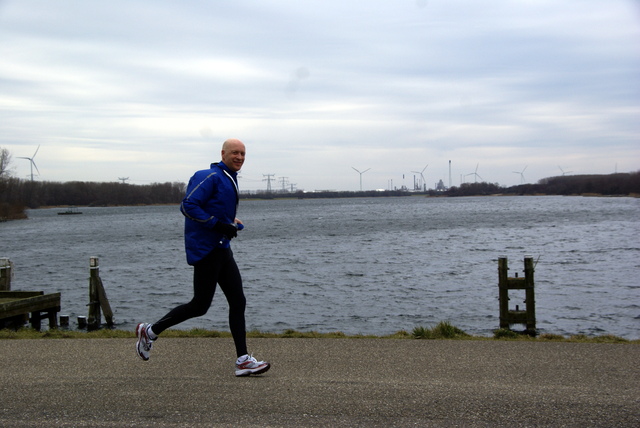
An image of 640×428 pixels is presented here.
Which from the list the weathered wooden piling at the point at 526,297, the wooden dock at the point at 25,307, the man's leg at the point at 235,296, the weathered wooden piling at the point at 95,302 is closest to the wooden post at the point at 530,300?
the weathered wooden piling at the point at 526,297

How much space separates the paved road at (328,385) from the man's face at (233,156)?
180cm

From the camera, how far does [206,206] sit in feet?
18.5

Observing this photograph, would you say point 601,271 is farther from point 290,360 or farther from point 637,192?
point 637,192

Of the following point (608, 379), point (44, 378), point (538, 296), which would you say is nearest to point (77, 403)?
point (44, 378)

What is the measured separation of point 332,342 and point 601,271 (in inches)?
878

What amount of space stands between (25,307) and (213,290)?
25.5ft

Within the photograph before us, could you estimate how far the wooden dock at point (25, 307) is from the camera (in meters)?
11.6

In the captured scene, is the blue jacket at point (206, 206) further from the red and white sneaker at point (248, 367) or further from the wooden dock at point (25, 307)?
the wooden dock at point (25, 307)

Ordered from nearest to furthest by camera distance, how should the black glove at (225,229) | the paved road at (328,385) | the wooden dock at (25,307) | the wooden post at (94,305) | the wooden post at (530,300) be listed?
the paved road at (328,385)
the black glove at (225,229)
the wooden post at (530,300)
the wooden dock at (25,307)
the wooden post at (94,305)

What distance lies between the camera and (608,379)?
5434mm

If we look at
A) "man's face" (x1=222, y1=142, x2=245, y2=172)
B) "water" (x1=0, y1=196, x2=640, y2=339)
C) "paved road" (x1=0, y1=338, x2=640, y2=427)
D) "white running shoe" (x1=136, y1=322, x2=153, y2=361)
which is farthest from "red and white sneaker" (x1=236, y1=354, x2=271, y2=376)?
"water" (x1=0, y1=196, x2=640, y2=339)

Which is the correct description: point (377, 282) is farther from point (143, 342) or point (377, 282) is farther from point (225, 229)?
point (225, 229)

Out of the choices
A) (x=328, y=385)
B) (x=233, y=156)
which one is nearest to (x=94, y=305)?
(x=233, y=156)

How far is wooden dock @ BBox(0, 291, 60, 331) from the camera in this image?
11602 mm
